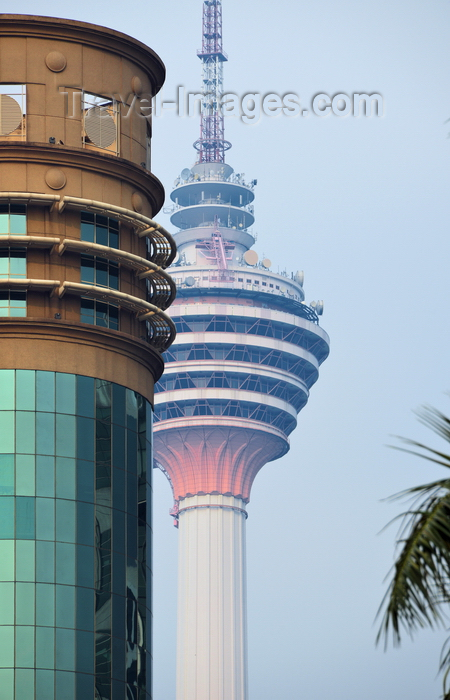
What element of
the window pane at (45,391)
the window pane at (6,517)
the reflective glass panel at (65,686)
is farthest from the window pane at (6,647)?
the window pane at (45,391)

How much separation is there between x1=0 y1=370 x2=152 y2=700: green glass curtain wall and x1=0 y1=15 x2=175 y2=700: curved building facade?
0.09m

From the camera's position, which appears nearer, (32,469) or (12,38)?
(32,469)

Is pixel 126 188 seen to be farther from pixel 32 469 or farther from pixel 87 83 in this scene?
pixel 32 469

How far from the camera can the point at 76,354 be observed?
305ft

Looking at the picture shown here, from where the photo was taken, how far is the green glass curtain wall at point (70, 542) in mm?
85938

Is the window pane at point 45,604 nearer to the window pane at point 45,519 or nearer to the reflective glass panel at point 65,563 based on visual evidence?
the reflective glass panel at point 65,563

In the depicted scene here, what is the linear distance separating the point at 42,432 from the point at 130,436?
6595mm

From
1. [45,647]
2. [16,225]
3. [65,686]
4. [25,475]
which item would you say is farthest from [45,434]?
[65,686]

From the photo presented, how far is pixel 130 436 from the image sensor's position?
9438 cm

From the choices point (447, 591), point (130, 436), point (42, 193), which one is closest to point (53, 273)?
point (42, 193)

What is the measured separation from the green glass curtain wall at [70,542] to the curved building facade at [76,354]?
9 cm

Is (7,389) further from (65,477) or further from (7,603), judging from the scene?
(7,603)

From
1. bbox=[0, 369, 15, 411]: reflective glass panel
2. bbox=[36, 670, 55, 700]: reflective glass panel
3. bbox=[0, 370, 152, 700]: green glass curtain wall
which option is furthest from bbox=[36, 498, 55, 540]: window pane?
bbox=[36, 670, 55, 700]: reflective glass panel

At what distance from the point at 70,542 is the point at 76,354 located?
39.3 feet
